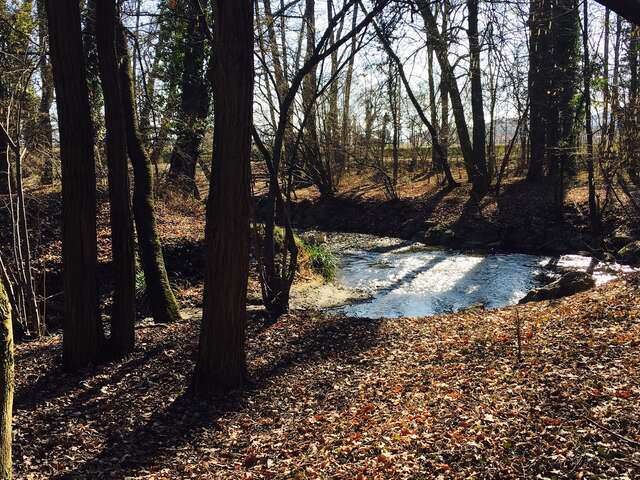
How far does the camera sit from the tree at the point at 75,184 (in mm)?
5711

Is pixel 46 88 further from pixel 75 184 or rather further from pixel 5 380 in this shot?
pixel 5 380

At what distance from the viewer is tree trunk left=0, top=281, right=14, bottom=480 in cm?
275

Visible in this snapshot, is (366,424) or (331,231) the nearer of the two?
(366,424)

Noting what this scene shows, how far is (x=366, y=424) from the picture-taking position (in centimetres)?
489

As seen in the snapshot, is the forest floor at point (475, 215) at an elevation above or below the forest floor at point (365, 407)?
above

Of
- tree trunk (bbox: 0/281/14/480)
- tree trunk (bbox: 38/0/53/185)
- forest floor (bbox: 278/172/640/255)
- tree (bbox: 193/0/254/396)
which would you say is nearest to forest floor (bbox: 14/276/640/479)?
tree (bbox: 193/0/254/396)

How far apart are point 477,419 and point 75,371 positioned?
14.6 feet

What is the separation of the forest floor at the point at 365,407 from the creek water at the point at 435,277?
3595mm

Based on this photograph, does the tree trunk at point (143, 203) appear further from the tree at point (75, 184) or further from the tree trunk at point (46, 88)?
the tree at point (75, 184)

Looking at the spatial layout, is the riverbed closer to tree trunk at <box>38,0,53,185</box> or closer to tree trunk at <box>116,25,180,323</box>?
tree trunk at <box>116,25,180,323</box>

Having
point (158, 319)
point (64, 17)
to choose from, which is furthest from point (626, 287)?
point (64, 17)

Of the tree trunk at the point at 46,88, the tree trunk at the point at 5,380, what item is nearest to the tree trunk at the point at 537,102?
the tree trunk at the point at 46,88

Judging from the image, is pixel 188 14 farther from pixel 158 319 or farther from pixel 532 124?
pixel 532 124

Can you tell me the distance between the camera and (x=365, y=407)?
5.32m
